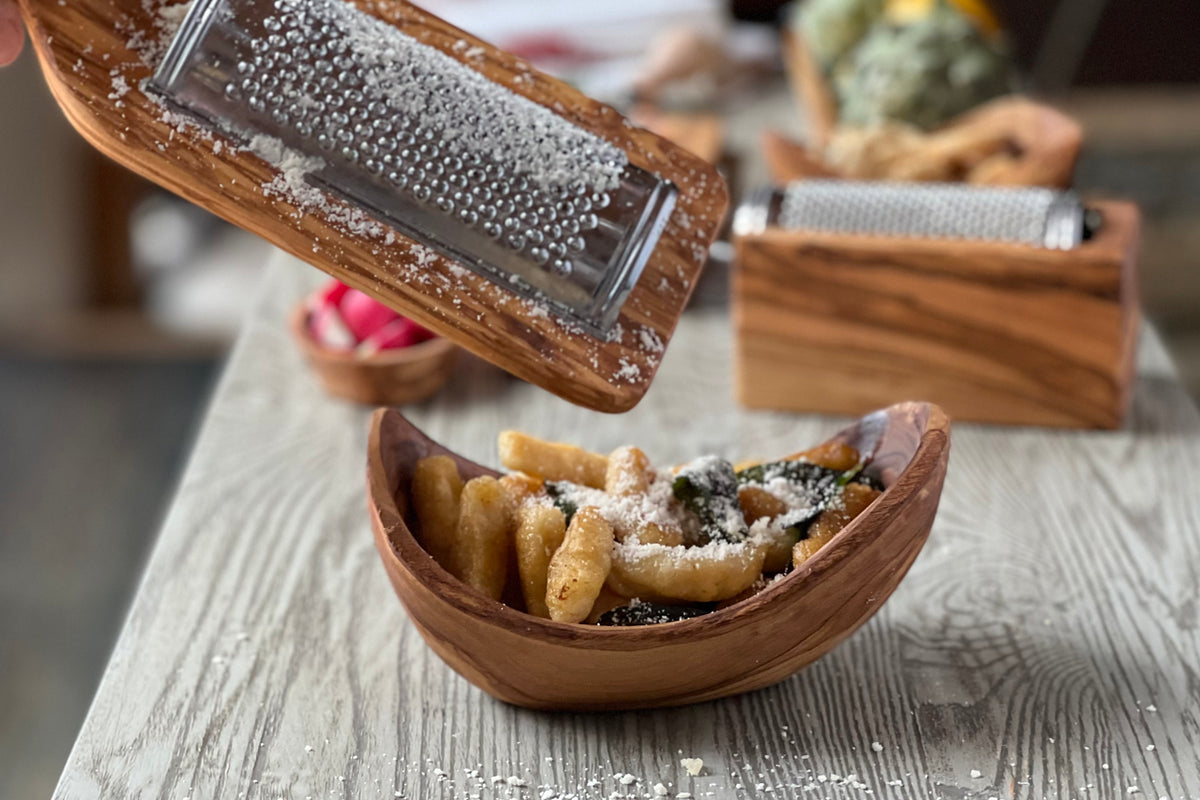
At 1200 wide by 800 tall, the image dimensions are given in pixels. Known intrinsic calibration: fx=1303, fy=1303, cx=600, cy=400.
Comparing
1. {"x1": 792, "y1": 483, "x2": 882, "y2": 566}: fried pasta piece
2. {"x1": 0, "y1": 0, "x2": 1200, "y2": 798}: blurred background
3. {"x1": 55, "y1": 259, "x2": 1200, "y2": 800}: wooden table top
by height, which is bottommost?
{"x1": 0, "y1": 0, "x2": 1200, "y2": 798}: blurred background

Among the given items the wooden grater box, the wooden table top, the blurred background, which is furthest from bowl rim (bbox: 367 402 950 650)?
the blurred background

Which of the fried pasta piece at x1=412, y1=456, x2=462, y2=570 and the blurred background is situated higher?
the fried pasta piece at x1=412, y1=456, x2=462, y2=570

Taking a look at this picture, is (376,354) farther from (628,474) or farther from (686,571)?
(686,571)

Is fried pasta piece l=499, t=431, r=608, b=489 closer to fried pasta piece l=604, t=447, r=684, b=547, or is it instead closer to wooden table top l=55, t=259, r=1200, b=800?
fried pasta piece l=604, t=447, r=684, b=547

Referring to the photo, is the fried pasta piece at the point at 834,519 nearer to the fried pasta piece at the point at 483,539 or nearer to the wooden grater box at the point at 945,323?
the fried pasta piece at the point at 483,539

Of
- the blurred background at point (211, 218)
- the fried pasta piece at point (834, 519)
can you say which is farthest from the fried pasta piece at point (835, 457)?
the blurred background at point (211, 218)
